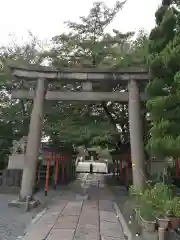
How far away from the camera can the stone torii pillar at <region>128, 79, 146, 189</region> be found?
27.1ft

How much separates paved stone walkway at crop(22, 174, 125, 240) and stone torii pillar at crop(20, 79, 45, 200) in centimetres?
115

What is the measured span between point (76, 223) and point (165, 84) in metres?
4.50

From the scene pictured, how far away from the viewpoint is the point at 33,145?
8.73 meters

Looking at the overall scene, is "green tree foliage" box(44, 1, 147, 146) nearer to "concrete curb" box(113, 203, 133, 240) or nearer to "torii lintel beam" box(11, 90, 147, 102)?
"torii lintel beam" box(11, 90, 147, 102)

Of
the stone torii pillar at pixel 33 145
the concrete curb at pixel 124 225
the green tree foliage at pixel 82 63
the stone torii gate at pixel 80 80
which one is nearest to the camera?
the concrete curb at pixel 124 225

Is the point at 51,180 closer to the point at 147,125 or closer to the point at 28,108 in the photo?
the point at 28,108

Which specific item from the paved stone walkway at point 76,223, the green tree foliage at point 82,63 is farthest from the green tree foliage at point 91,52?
the paved stone walkway at point 76,223

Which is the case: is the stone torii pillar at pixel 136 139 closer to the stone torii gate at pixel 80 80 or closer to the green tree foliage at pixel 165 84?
the stone torii gate at pixel 80 80

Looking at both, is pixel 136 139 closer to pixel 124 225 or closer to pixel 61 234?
pixel 124 225

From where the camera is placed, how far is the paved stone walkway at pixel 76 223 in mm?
5273

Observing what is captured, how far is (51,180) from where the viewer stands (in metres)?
16.0

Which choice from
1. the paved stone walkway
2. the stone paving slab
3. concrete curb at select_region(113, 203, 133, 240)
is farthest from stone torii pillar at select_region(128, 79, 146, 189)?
the stone paving slab

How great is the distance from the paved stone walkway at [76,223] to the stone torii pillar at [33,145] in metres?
1.15

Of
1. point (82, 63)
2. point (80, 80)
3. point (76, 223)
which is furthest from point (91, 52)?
point (76, 223)
